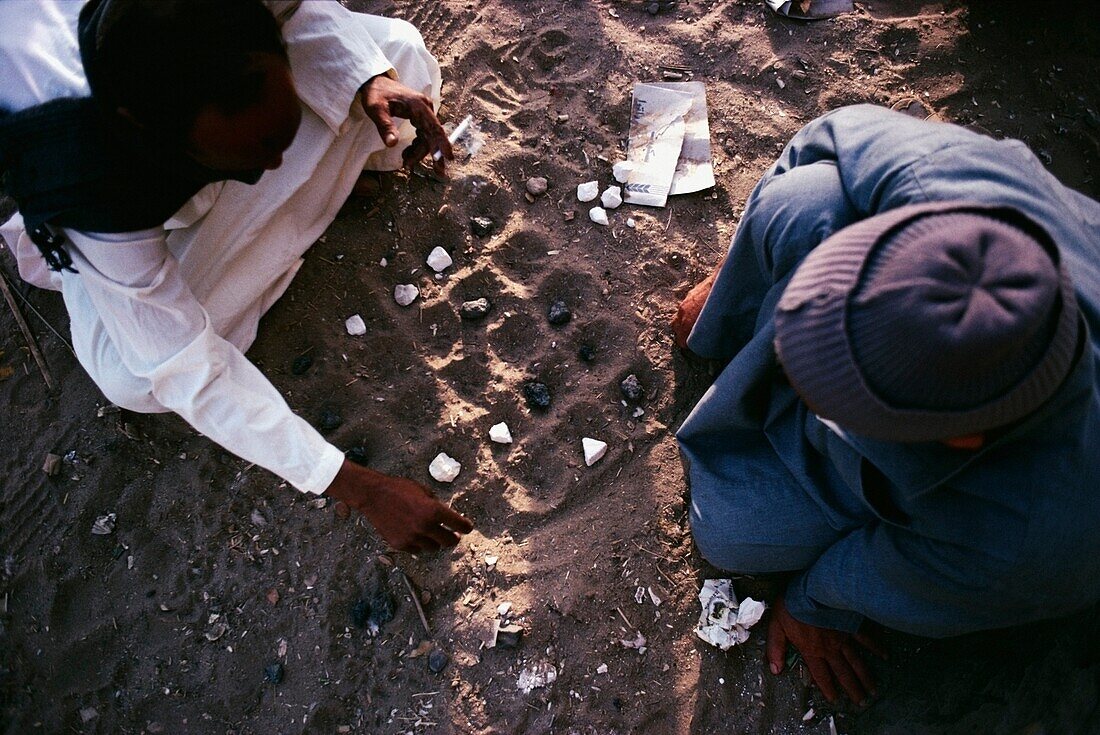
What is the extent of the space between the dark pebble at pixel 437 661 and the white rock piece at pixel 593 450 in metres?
0.69

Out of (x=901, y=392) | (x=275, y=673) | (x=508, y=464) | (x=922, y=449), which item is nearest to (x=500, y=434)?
(x=508, y=464)

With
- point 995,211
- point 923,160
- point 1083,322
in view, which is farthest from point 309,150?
point 1083,322

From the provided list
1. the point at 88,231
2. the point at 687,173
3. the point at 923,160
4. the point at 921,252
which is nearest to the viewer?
the point at 921,252

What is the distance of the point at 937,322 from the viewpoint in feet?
3.49

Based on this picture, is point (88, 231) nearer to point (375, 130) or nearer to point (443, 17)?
point (375, 130)

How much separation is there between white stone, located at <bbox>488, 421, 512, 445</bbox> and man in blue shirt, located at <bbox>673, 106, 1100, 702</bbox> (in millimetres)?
542

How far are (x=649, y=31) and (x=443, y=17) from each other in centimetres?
79

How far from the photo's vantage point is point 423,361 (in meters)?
2.41

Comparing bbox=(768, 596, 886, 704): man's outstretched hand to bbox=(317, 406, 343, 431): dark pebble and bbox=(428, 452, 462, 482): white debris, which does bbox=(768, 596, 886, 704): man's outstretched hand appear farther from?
bbox=(317, 406, 343, 431): dark pebble

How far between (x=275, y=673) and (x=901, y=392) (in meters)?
1.85

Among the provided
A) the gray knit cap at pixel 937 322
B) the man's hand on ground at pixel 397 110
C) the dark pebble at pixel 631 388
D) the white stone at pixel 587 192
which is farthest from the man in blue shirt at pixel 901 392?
the man's hand on ground at pixel 397 110

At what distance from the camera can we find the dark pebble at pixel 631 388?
233 cm

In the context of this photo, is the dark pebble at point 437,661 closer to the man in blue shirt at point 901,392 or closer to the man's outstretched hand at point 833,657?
the man in blue shirt at point 901,392

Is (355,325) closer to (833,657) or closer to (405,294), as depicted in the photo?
(405,294)
